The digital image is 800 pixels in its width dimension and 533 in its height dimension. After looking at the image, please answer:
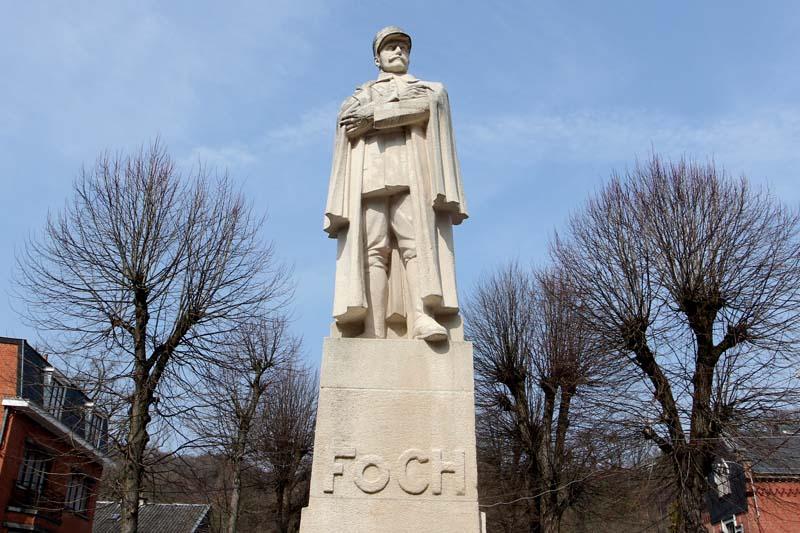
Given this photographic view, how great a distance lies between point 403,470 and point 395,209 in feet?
8.55

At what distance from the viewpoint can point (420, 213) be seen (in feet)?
22.6

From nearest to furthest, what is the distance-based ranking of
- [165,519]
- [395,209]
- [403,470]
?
[403,470] → [395,209] → [165,519]

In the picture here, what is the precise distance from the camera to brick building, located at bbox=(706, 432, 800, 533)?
17141 mm

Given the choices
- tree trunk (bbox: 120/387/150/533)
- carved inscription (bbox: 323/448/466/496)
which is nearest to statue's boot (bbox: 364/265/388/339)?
carved inscription (bbox: 323/448/466/496)

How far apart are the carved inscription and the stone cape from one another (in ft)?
4.56

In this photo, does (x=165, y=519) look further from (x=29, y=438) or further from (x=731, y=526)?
(x=731, y=526)

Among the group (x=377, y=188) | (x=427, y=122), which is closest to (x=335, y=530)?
(x=377, y=188)

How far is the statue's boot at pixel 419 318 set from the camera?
6.29 metres

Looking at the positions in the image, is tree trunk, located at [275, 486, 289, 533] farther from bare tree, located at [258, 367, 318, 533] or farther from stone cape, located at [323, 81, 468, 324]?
stone cape, located at [323, 81, 468, 324]

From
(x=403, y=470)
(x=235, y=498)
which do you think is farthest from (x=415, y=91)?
(x=235, y=498)

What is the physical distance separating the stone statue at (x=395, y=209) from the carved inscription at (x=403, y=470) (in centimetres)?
115

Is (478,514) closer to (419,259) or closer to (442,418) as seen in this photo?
(442,418)

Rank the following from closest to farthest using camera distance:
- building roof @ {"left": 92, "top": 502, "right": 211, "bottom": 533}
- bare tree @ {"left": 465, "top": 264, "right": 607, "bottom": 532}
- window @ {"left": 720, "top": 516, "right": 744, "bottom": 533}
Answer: bare tree @ {"left": 465, "top": 264, "right": 607, "bottom": 532} < window @ {"left": 720, "top": 516, "right": 744, "bottom": 533} < building roof @ {"left": 92, "top": 502, "right": 211, "bottom": 533}

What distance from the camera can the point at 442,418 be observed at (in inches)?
237
